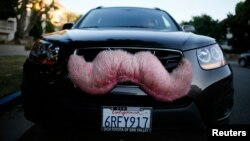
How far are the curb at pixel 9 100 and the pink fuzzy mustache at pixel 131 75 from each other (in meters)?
2.43

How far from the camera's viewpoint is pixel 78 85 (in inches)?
105

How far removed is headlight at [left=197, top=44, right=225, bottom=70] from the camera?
2.89m

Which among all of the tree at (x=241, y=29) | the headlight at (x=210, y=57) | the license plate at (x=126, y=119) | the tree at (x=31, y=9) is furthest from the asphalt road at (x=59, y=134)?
the tree at (x=241, y=29)

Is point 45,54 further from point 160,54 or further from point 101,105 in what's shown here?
point 160,54

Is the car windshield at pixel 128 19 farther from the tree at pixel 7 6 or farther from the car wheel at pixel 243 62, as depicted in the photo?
the tree at pixel 7 6

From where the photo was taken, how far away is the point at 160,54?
279 cm

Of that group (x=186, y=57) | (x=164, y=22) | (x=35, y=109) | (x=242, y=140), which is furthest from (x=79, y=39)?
(x=164, y=22)

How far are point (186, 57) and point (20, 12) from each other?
41.3m

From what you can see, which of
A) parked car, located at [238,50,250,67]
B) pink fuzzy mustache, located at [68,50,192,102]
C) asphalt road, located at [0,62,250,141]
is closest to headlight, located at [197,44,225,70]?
pink fuzzy mustache, located at [68,50,192,102]

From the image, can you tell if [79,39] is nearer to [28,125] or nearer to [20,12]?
[28,125]

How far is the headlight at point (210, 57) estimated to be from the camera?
289 centimetres

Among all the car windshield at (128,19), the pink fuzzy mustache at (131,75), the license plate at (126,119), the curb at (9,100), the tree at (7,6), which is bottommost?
the curb at (9,100)

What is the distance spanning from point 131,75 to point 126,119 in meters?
0.34

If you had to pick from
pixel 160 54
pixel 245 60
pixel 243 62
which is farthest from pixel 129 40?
pixel 243 62
